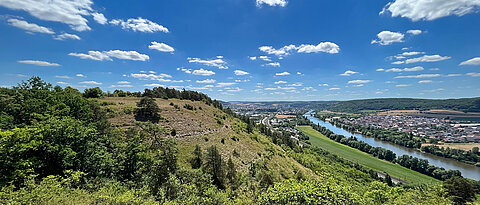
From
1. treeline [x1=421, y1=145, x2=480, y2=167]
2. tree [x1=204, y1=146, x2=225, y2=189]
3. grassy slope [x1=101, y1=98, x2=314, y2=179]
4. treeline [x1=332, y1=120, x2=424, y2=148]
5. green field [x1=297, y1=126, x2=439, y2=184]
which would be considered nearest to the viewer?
tree [x1=204, y1=146, x2=225, y2=189]

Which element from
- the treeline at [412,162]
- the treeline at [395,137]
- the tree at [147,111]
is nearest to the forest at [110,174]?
the tree at [147,111]

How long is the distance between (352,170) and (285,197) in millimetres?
63783

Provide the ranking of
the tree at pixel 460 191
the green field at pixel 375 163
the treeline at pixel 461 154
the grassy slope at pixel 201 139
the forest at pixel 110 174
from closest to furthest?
1. the forest at pixel 110 174
2. the tree at pixel 460 191
3. the grassy slope at pixel 201 139
4. the green field at pixel 375 163
5. the treeline at pixel 461 154

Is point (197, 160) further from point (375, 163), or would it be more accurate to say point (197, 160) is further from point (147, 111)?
point (375, 163)

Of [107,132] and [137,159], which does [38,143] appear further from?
[107,132]

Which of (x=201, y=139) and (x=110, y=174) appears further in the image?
(x=201, y=139)

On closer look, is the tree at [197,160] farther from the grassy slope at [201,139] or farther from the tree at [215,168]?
the tree at [215,168]

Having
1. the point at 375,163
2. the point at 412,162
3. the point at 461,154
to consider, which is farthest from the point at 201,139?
the point at 461,154

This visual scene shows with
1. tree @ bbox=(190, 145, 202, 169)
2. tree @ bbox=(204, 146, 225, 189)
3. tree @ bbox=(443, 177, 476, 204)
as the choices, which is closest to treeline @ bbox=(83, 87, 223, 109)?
tree @ bbox=(190, 145, 202, 169)

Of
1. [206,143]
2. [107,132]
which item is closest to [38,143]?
[107,132]

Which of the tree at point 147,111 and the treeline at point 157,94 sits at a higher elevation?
the treeline at point 157,94

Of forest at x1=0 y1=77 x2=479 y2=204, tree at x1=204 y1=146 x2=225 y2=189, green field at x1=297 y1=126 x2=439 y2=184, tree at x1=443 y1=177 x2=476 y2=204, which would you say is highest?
forest at x1=0 y1=77 x2=479 y2=204

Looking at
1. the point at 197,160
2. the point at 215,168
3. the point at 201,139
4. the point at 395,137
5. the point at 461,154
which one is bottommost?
the point at 461,154

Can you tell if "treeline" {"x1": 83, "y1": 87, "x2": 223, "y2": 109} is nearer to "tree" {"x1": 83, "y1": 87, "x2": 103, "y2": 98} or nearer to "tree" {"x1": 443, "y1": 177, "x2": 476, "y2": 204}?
"tree" {"x1": 83, "y1": 87, "x2": 103, "y2": 98}
